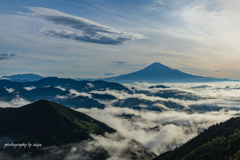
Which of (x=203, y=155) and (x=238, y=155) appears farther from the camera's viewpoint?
(x=203, y=155)

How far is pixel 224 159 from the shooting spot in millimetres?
127750

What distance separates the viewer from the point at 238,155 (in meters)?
122

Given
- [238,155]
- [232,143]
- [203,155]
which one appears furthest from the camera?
[232,143]

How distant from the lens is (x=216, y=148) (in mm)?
162375

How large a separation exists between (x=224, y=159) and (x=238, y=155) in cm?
1113

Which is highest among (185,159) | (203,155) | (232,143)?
(232,143)

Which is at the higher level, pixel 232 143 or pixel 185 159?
pixel 232 143

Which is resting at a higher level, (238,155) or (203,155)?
(238,155)

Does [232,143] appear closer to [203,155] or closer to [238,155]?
[203,155]

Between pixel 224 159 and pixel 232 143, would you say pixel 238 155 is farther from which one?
pixel 232 143

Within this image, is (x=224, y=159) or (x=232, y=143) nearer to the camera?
(x=224, y=159)

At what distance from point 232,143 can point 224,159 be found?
159 feet

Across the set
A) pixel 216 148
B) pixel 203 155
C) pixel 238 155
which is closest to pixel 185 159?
pixel 203 155

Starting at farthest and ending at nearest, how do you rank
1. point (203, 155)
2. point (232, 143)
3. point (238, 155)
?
point (232, 143)
point (203, 155)
point (238, 155)
